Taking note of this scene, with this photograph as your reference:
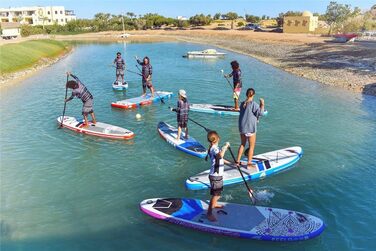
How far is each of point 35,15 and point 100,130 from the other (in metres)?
149

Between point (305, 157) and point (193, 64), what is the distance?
32771 millimetres

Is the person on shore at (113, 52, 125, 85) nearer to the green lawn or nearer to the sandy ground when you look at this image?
the green lawn

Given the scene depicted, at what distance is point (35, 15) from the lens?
14550 cm

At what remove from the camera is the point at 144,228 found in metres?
10.1

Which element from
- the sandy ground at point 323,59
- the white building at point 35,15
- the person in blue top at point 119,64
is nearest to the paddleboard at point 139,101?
the person in blue top at point 119,64

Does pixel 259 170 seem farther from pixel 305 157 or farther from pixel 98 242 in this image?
pixel 98 242

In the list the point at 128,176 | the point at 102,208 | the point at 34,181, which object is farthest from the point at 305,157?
the point at 34,181

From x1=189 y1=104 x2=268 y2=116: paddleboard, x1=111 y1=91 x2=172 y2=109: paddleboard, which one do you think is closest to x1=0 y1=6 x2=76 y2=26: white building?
x1=111 y1=91 x2=172 y2=109: paddleboard

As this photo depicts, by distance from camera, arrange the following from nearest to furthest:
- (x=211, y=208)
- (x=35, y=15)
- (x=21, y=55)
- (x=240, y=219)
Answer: (x=240, y=219) < (x=211, y=208) < (x=21, y=55) < (x=35, y=15)

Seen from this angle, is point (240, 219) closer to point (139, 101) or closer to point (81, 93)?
point (81, 93)

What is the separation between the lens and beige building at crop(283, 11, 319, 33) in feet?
247

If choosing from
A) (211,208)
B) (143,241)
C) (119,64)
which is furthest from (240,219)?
(119,64)

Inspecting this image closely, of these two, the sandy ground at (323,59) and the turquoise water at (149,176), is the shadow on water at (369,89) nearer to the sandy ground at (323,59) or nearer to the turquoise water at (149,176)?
the sandy ground at (323,59)

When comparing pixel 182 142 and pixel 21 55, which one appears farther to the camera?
pixel 21 55
